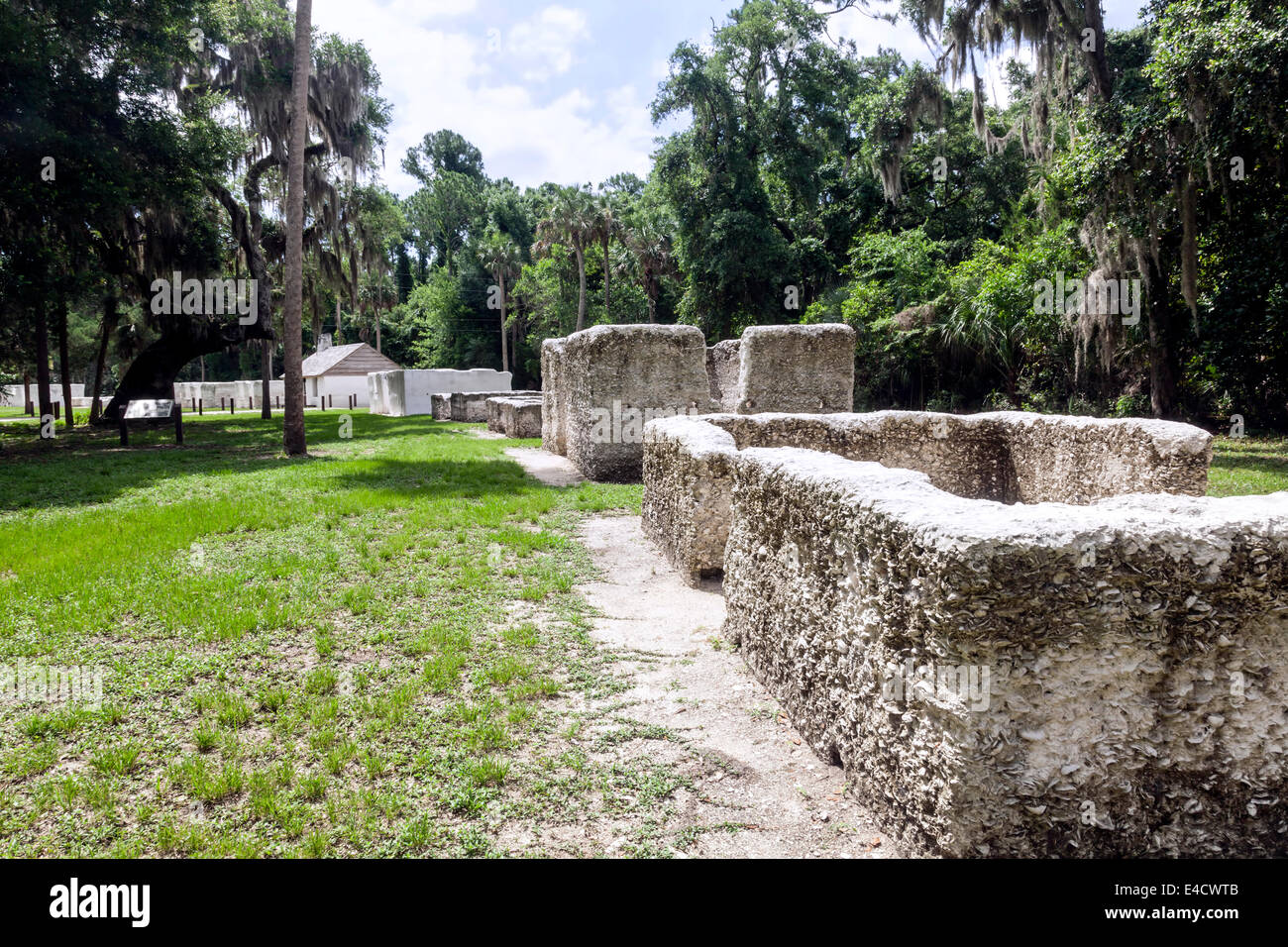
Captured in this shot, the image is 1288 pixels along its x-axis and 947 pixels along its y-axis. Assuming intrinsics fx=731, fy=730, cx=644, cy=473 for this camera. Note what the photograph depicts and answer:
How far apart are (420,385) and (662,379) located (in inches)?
855

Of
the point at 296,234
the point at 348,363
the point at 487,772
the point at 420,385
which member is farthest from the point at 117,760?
the point at 348,363

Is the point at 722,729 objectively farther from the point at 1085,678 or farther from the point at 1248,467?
the point at 1248,467

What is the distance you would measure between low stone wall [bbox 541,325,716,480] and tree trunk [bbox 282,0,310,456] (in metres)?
5.89

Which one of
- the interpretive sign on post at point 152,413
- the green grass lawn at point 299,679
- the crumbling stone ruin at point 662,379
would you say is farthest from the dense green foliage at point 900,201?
the green grass lawn at point 299,679

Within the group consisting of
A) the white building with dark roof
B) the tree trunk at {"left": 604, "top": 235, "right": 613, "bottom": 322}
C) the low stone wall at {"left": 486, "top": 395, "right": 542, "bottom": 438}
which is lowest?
the low stone wall at {"left": 486, "top": 395, "right": 542, "bottom": 438}

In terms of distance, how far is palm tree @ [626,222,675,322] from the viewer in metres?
37.3

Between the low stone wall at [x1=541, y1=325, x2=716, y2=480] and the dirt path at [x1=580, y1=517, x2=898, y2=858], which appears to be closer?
the dirt path at [x1=580, y1=517, x2=898, y2=858]

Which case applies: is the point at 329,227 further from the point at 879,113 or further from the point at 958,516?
the point at 958,516

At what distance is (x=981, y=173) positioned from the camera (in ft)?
92.1

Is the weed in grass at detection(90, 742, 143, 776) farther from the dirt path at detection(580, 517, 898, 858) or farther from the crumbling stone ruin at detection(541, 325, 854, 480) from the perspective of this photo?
the crumbling stone ruin at detection(541, 325, 854, 480)

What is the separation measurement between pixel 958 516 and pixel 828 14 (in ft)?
114

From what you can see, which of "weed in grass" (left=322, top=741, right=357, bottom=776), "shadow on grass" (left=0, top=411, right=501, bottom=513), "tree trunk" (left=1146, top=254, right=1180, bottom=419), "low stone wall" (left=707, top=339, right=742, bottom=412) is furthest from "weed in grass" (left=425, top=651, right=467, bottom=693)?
"tree trunk" (left=1146, top=254, right=1180, bottom=419)

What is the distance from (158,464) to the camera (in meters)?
13.1

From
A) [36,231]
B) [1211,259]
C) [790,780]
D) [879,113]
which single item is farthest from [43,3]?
[1211,259]
